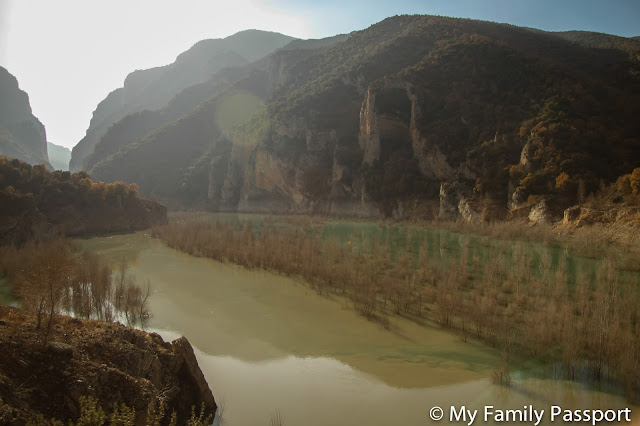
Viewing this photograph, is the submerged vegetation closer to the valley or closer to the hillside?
the valley

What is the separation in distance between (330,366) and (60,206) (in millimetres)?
40976

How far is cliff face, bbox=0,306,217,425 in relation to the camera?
416 cm

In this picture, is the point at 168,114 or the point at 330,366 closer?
the point at 330,366

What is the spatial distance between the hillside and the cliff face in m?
26.3

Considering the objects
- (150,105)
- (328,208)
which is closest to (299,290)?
(328,208)

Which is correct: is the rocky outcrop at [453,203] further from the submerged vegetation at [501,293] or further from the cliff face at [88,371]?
the cliff face at [88,371]

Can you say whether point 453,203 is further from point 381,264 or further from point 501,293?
point 501,293

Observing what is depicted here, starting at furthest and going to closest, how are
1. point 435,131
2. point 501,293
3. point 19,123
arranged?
point 19,123 → point 435,131 → point 501,293

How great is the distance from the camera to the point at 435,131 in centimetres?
5062

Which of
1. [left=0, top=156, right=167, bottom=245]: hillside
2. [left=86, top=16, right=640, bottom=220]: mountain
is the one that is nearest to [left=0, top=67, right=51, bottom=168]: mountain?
[left=86, top=16, right=640, bottom=220]: mountain

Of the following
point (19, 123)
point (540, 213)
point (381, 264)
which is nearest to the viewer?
point (381, 264)

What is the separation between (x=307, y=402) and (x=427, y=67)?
61.4m

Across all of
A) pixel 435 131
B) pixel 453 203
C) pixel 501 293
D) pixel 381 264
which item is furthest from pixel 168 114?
pixel 501 293

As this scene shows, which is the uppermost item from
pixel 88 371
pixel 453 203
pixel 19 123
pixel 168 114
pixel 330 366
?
pixel 168 114
